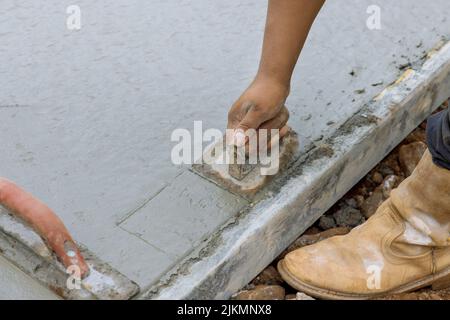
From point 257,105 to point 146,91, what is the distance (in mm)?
504

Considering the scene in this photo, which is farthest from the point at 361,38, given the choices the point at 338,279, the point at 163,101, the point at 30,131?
the point at 30,131

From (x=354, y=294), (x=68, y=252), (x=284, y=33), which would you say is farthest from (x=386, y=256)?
(x=68, y=252)

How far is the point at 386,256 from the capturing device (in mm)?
2611

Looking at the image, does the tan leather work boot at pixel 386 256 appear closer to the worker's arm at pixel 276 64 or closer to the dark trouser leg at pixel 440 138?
the dark trouser leg at pixel 440 138

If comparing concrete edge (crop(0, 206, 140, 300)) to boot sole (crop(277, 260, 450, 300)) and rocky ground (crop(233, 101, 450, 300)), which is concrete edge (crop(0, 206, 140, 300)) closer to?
rocky ground (crop(233, 101, 450, 300))

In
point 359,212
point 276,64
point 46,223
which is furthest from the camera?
point 359,212

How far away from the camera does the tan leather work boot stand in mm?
2561

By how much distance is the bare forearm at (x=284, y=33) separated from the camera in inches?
94.9

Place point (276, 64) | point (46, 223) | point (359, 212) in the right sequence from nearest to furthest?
point (46, 223) < point (276, 64) < point (359, 212)

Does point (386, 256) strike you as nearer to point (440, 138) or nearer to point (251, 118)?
point (440, 138)

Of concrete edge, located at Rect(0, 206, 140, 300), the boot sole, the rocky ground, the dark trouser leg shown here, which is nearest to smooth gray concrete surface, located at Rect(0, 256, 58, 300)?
concrete edge, located at Rect(0, 206, 140, 300)

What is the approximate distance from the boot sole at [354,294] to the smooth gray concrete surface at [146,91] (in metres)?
0.24

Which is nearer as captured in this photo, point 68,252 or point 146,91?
point 68,252

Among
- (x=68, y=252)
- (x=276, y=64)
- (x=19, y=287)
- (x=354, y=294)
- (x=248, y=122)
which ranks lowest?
(x=354, y=294)
